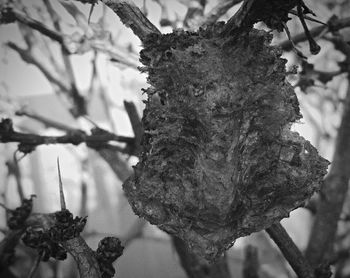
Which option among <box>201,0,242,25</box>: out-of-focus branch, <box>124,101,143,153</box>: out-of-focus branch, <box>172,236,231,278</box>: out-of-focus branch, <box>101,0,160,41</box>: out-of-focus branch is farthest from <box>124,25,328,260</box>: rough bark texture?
<box>172,236,231,278</box>: out-of-focus branch

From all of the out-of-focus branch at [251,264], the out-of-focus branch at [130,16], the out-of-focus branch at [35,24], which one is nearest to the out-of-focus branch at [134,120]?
the out-of-focus branch at [35,24]

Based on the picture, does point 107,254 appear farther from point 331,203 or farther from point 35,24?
point 331,203

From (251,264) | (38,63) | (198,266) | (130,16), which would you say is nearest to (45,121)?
(38,63)

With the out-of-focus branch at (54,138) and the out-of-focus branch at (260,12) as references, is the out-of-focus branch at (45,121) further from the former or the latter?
the out-of-focus branch at (260,12)

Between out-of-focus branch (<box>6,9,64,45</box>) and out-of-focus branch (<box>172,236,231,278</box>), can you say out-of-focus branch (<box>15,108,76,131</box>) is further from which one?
out-of-focus branch (<box>172,236,231,278</box>)

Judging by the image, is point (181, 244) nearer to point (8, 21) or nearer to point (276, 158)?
point (276, 158)

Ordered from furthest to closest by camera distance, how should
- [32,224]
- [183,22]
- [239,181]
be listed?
1. [183,22]
2. [32,224]
3. [239,181]

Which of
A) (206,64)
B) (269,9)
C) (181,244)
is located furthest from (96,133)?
(269,9)
